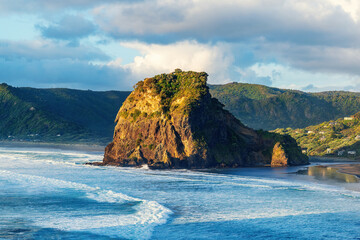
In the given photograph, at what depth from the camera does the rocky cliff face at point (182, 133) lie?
78750 millimetres

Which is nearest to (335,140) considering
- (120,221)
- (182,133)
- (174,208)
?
(182,133)

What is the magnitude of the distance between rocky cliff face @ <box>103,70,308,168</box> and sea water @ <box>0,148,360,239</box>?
51.3 feet

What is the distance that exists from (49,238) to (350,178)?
50841 millimetres

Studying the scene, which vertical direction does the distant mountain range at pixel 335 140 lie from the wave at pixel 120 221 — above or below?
above

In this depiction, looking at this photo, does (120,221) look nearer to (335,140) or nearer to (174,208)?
(174,208)

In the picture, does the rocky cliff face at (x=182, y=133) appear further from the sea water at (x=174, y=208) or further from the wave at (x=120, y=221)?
the wave at (x=120, y=221)

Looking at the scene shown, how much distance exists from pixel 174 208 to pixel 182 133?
3994cm

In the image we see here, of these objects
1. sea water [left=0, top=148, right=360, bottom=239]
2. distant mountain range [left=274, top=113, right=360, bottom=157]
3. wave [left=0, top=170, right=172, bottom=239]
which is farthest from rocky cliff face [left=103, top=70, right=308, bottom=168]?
distant mountain range [left=274, top=113, right=360, bottom=157]

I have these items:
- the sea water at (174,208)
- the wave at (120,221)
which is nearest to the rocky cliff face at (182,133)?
the sea water at (174,208)

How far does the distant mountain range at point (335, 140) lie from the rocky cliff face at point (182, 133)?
35.8 meters

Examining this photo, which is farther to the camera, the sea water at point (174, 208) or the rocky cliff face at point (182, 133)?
the rocky cliff face at point (182, 133)

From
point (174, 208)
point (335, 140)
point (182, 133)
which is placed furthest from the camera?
point (335, 140)

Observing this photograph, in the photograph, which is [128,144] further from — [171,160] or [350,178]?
[350,178]

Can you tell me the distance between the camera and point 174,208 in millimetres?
39125
